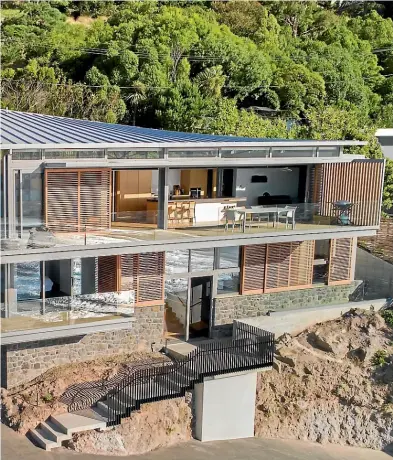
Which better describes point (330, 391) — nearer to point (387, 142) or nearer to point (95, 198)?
point (95, 198)

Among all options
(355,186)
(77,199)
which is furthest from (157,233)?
(355,186)

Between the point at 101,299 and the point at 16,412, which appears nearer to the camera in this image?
the point at 16,412

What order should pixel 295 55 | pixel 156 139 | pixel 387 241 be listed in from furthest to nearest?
pixel 295 55 < pixel 387 241 < pixel 156 139

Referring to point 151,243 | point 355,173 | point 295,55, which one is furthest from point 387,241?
→ point 295,55

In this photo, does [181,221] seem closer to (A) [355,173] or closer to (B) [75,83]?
(A) [355,173]

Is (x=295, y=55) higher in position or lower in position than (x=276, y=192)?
higher

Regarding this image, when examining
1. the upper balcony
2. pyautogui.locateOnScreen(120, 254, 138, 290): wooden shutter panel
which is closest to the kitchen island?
the upper balcony

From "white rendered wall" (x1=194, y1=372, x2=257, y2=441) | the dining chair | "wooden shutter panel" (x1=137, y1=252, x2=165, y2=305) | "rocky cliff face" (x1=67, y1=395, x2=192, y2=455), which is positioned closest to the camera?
"rocky cliff face" (x1=67, y1=395, x2=192, y2=455)

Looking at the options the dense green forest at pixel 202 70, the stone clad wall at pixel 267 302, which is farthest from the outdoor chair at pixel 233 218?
the dense green forest at pixel 202 70

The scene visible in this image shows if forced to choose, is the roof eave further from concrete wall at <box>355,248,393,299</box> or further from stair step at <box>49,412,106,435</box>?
stair step at <box>49,412,106,435</box>
